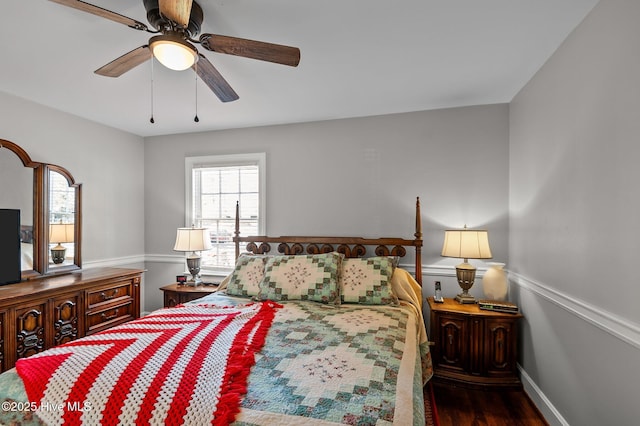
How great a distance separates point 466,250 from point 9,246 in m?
3.86

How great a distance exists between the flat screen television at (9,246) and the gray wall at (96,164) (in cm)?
30

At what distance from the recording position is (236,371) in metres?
1.32

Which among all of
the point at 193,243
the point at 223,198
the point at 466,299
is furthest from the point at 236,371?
the point at 223,198

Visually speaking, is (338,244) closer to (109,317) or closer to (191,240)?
(191,240)

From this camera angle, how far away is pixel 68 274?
9.97 feet

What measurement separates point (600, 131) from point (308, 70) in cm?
180

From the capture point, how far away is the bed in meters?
1.12

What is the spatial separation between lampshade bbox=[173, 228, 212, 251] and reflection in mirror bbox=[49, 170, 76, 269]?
3.34 ft

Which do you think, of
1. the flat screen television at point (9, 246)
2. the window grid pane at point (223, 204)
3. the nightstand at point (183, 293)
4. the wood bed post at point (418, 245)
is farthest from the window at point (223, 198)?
the wood bed post at point (418, 245)

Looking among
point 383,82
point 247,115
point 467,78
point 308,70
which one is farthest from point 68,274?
point 467,78

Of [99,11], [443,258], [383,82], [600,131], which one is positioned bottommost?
[443,258]

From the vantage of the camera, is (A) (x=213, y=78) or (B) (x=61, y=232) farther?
(B) (x=61, y=232)

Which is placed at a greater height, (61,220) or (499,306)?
(61,220)

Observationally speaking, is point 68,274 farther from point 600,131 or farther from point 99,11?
point 600,131
